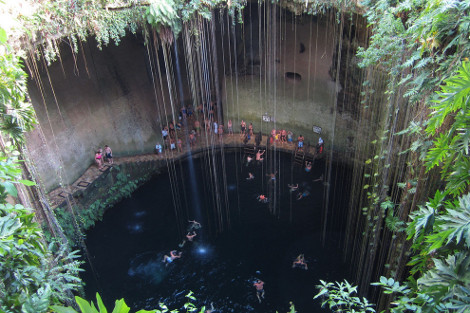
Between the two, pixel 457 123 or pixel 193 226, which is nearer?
pixel 457 123

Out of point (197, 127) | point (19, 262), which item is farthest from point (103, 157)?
point (19, 262)

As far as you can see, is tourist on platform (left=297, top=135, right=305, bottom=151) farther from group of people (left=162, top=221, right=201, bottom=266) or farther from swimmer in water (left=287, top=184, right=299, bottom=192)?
group of people (left=162, top=221, right=201, bottom=266)

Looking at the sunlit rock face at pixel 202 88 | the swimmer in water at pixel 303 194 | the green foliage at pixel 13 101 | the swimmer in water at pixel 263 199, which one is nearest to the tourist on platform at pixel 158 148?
the sunlit rock face at pixel 202 88

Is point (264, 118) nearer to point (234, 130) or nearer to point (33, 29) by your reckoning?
point (234, 130)

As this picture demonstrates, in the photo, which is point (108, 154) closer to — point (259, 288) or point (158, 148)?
point (158, 148)

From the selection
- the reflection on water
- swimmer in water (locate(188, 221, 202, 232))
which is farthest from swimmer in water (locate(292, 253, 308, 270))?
the reflection on water

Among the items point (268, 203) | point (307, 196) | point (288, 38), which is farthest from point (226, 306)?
point (288, 38)
